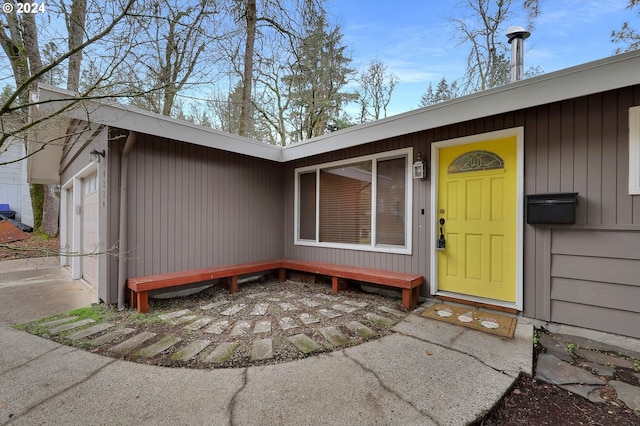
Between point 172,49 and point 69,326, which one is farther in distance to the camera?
point 172,49

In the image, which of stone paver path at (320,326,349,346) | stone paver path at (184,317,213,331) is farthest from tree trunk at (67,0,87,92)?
stone paver path at (320,326,349,346)

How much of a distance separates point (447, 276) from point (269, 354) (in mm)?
2338

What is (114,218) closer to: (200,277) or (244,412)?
(200,277)

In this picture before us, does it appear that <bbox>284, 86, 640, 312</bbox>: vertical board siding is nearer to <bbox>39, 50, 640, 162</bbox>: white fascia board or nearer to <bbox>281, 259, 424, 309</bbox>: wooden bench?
<bbox>39, 50, 640, 162</bbox>: white fascia board

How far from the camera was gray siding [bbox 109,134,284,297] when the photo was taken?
3451mm

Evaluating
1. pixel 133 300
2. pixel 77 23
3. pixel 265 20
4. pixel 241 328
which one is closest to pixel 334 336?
pixel 241 328

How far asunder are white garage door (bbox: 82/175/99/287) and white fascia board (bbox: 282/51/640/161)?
12.5 feet

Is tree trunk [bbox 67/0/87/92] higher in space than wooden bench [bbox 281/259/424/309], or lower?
higher

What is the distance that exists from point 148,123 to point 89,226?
7.43 ft

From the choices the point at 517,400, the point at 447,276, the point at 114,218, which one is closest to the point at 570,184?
the point at 447,276

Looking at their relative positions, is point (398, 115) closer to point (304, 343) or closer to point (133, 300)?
point (304, 343)

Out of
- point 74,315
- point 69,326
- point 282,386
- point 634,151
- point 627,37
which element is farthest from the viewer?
point 627,37

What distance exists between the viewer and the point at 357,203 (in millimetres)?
4289

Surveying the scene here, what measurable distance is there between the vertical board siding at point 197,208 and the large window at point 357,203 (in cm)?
63
